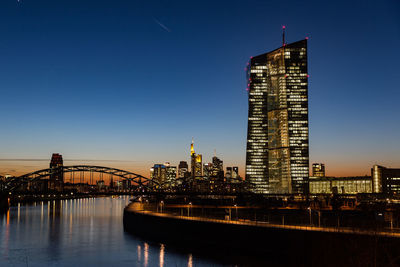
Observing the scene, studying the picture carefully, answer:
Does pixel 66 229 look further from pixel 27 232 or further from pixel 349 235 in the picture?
pixel 349 235

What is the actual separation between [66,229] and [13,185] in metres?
87.5

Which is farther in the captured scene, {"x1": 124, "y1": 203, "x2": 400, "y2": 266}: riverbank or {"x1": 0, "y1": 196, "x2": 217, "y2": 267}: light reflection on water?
{"x1": 0, "y1": 196, "x2": 217, "y2": 267}: light reflection on water

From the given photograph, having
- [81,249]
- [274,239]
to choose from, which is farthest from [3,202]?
[274,239]

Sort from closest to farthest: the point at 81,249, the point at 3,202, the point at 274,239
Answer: the point at 274,239 → the point at 81,249 → the point at 3,202

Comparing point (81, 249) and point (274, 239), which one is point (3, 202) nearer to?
point (81, 249)

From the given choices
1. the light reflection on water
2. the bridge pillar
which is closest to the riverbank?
the light reflection on water

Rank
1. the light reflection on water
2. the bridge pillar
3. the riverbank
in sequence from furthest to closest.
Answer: the bridge pillar, the light reflection on water, the riverbank

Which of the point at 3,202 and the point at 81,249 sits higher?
the point at 81,249

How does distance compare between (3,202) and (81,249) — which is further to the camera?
(3,202)

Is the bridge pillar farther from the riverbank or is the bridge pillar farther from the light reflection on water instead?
the riverbank

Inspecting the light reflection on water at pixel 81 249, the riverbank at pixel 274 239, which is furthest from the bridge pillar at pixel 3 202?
the riverbank at pixel 274 239

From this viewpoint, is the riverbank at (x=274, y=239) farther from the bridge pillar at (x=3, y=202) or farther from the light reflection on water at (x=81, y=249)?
the bridge pillar at (x=3, y=202)

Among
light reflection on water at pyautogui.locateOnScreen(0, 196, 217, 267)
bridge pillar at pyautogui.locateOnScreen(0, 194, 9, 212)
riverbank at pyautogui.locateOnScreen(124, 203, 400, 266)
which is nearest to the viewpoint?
riverbank at pyautogui.locateOnScreen(124, 203, 400, 266)

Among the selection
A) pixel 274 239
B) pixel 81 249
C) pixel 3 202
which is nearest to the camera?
pixel 274 239
